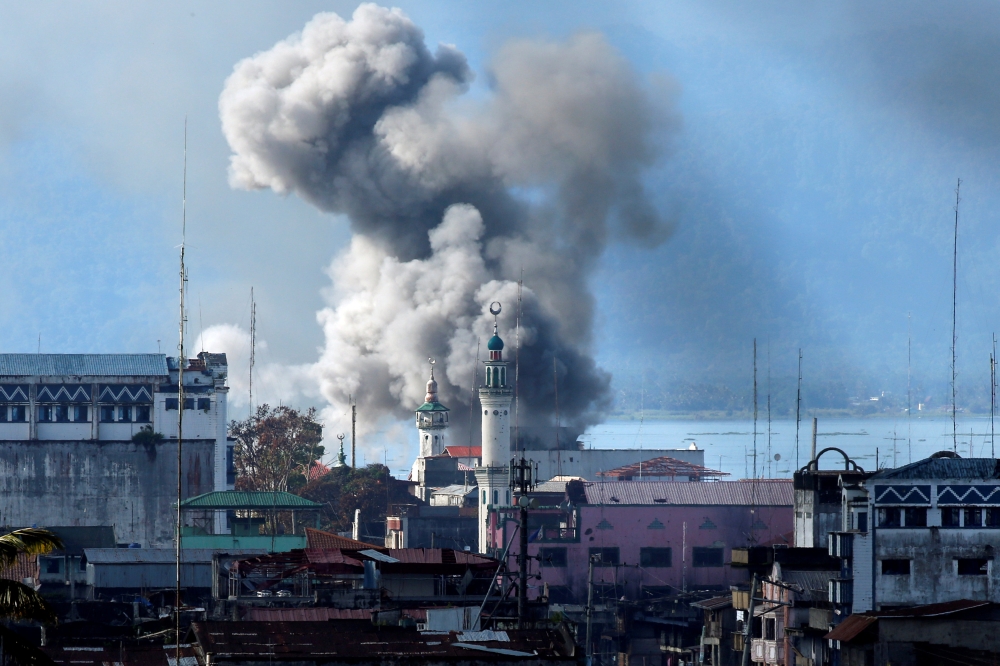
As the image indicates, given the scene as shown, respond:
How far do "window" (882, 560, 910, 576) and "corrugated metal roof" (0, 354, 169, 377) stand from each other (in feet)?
159

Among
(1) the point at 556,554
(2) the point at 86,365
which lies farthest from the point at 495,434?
(1) the point at 556,554

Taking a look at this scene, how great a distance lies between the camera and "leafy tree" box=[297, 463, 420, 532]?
99562mm

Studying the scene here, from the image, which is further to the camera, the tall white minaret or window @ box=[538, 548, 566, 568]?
the tall white minaret

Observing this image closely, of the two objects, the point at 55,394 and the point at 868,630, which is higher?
the point at 55,394

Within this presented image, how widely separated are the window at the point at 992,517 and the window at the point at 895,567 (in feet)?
8.00

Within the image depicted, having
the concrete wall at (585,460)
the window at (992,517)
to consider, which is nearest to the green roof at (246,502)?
the window at (992,517)

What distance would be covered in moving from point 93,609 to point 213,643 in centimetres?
1330

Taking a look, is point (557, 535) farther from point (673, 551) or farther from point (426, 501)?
point (426, 501)

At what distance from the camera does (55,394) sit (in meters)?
87.1

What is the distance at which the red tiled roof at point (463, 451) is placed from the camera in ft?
385

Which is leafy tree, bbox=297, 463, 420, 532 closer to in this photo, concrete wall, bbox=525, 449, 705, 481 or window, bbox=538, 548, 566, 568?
concrete wall, bbox=525, 449, 705, 481

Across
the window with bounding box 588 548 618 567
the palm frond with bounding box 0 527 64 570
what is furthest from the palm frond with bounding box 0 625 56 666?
the window with bounding box 588 548 618 567

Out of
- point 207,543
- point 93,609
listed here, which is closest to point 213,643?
point 93,609

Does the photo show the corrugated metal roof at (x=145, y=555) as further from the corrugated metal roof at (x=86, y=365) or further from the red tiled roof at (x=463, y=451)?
the red tiled roof at (x=463, y=451)
